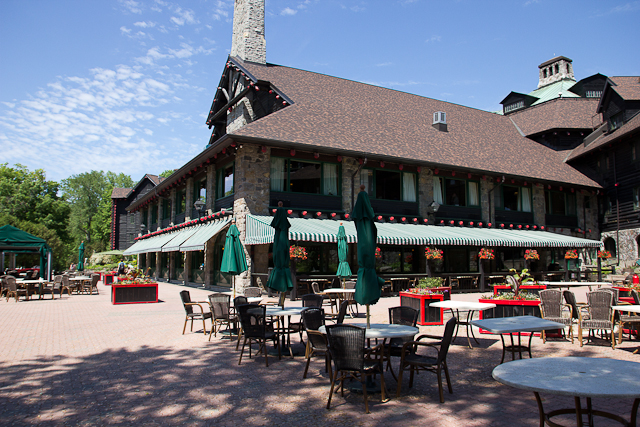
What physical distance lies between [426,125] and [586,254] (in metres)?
12.7

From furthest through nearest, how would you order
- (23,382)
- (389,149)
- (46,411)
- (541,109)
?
1. (541,109)
2. (389,149)
3. (23,382)
4. (46,411)

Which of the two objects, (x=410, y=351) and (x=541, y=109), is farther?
(x=541, y=109)

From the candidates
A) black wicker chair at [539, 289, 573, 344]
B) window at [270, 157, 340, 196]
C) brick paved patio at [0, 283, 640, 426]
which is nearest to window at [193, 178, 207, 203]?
window at [270, 157, 340, 196]

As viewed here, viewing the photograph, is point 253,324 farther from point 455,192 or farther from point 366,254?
point 455,192

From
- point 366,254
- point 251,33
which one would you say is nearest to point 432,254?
point 366,254

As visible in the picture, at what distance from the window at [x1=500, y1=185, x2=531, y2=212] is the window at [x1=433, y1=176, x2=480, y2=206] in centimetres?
223

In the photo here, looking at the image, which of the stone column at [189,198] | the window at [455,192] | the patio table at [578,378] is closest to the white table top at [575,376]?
the patio table at [578,378]

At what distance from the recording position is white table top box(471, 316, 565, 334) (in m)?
5.59

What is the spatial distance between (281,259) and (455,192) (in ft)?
51.5

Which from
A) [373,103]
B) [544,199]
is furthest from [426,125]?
[544,199]

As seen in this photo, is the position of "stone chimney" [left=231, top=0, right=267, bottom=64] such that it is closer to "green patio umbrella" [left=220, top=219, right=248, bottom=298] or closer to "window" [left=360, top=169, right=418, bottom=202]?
"window" [left=360, top=169, right=418, bottom=202]

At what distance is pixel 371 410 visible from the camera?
4.64m

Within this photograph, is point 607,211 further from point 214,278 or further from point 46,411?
point 46,411

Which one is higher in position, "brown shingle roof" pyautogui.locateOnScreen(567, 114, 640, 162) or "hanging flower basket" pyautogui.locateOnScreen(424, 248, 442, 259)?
"brown shingle roof" pyautogui.locateOnScreen(567, 114, 640, 162)
